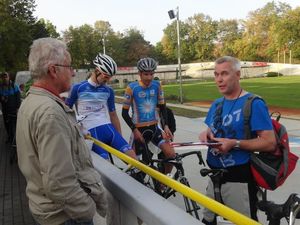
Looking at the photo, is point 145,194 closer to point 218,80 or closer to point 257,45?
point 218,80

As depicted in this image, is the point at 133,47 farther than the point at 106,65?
Yes

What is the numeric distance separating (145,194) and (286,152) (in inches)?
48.8

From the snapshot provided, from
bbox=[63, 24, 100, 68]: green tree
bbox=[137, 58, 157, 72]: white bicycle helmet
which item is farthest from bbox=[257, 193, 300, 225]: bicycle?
bbox=[63, 24, 100, 68]: green tree

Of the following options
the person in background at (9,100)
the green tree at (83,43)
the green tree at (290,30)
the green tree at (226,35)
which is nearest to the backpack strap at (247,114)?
the person in background at (9,100)

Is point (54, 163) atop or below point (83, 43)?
below

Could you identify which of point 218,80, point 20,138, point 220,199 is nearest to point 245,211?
point 220,199

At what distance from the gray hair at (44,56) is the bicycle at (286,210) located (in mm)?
1486

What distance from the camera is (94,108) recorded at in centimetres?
526

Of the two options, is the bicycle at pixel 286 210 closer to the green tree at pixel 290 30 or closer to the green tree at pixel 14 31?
the green tree at pixel 14 31

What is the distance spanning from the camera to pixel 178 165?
176 inches

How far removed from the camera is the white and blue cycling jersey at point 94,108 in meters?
5.11

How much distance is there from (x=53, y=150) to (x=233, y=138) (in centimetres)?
168

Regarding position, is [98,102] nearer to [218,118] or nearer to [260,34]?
[218,118]

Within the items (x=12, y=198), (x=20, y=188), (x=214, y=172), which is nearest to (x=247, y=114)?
(x=214, y=172)
